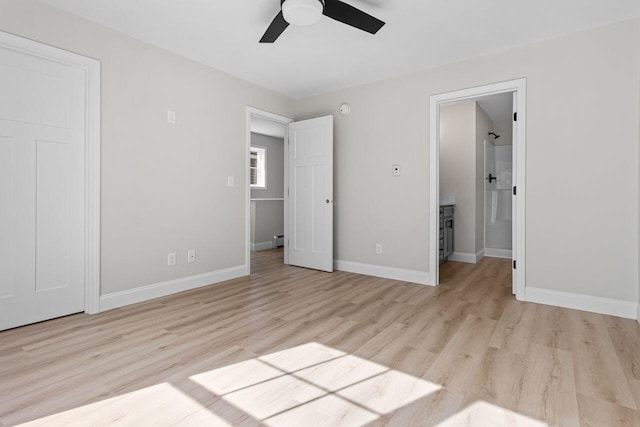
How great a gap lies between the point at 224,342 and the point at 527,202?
293cm

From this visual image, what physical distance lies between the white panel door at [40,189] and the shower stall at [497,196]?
223 inches

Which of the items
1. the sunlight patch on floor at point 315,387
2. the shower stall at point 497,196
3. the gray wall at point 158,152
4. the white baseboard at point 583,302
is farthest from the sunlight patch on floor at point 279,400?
the shower stall at point 497,196

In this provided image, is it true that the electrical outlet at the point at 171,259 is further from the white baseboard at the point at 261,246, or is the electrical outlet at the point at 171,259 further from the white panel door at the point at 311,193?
the white baseboard at the point at 261,246

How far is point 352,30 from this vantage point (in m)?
2.90

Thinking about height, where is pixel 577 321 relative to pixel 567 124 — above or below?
below

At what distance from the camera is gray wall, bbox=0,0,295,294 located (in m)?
2.82

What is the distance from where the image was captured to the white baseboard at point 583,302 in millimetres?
2729

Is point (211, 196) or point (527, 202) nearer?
point (527, 202)

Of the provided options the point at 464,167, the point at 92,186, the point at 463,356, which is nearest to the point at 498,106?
the point at 464,167

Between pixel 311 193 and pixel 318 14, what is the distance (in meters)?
2.54

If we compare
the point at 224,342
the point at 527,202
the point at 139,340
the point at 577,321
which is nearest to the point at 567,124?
the point at 527,202

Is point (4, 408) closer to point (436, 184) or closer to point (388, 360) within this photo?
point (388, 360)

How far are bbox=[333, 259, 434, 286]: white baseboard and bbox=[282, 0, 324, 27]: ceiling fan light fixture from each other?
2807mm

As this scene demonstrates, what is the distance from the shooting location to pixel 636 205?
2705 millimetres
